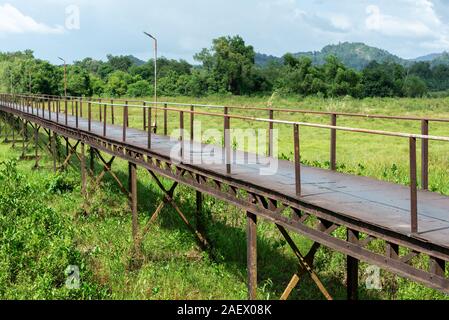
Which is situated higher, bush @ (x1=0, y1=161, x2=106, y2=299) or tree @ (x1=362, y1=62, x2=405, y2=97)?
tree @ (x1=362, y1=62, x2=405, y2=97)

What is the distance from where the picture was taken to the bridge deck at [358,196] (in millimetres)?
5473

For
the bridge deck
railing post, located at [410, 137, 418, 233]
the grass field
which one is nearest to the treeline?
the grass field

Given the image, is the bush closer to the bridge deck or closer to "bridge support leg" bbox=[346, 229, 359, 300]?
the bridge deck

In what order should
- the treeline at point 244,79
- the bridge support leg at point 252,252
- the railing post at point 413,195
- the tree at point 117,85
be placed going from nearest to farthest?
the railing post at point 413,195
the bridge support leg at point 252,252
the treeline at point 244,79
the tree at point 117,85

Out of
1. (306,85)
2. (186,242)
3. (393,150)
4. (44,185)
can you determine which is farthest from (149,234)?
(306,85)

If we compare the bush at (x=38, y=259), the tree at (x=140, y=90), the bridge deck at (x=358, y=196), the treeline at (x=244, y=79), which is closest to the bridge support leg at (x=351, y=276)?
the bridge deck at (x=358, y=196)


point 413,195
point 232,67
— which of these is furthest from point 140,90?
point 413,195

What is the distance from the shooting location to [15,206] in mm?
13859

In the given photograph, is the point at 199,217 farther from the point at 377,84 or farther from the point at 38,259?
the point at 377,84

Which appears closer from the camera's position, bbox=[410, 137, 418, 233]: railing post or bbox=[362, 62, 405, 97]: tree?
bbox=[410, 137, 418, 233]: railing post

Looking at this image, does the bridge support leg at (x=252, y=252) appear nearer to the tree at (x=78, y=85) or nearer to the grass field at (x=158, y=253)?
the grass field at (x=158, y=253)

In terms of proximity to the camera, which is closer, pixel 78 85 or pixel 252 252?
pixel 252 252

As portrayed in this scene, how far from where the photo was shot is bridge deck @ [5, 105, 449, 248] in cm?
547

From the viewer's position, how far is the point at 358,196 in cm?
695
